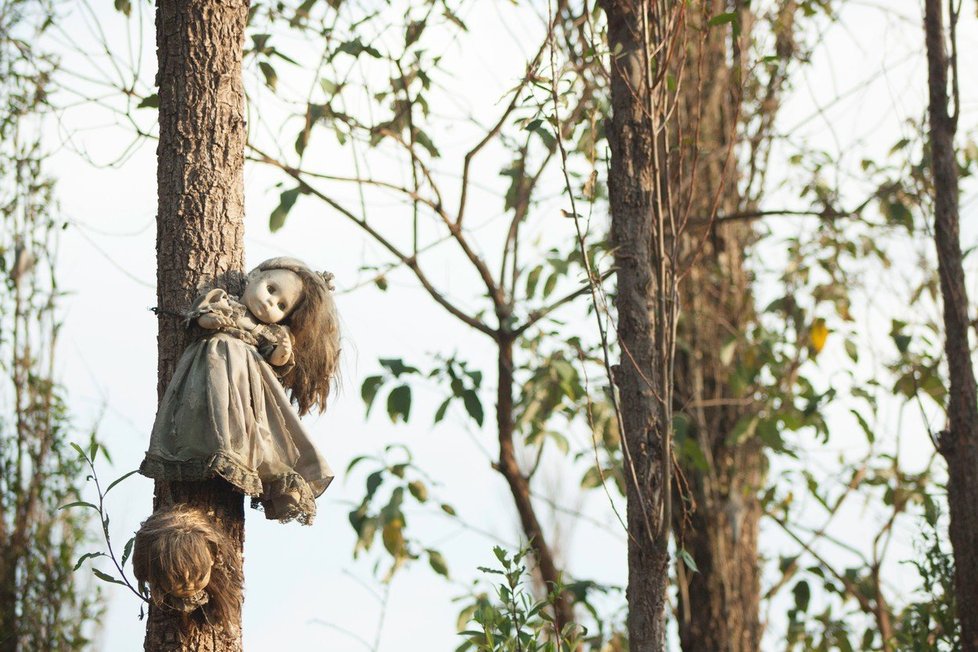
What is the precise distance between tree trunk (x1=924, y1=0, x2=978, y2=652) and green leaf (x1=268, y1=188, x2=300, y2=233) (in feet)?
7.39

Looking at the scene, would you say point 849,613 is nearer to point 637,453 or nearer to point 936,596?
point 936,596

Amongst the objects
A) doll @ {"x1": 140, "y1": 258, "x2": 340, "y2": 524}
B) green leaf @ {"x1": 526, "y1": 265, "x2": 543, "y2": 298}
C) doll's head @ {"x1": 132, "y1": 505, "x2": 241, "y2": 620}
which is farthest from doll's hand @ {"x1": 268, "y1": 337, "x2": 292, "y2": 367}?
green leaf @ {"x1": 526, "y1": 265, "x2": 543, "y2": 298}

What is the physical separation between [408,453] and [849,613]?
2.20 m

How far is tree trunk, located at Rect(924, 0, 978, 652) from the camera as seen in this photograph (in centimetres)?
355

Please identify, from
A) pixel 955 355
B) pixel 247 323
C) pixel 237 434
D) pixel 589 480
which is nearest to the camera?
pixel 237 434

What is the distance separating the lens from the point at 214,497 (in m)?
2.41

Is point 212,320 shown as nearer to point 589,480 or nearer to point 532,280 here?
point 532,280

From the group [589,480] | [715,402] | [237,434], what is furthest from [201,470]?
[715,402]

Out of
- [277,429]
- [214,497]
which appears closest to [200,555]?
[214,497]

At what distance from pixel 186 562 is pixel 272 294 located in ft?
2.02

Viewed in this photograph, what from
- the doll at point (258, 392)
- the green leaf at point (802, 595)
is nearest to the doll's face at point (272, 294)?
the doll at point (258, 392)

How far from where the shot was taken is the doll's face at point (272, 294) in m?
2.50

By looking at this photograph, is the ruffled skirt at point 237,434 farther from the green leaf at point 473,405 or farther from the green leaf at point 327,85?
the green leaf at point 327,85

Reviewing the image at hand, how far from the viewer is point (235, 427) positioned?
2.36 meters
